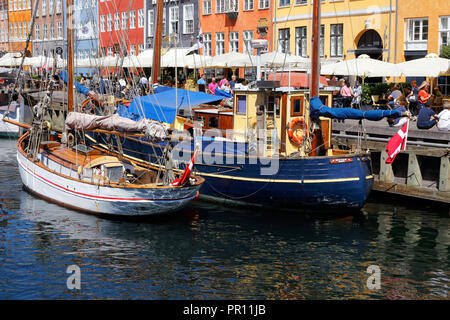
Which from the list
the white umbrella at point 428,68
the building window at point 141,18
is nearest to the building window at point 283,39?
the white umbrella at point 428,68

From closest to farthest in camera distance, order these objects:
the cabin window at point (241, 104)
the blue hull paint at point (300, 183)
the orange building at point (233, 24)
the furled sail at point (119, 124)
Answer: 1. the blue hull paint at point (300, 183)
2. the furled sail at point (119, 124)
3. the cabin window at point (241, 104)
4. the orange building at point (233, 24)

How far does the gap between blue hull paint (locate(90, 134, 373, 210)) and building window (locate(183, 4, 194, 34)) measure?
3593cm

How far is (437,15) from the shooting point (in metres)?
40.7

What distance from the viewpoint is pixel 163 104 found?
2630cm

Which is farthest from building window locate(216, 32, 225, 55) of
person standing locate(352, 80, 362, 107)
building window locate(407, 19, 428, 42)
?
person standing locate(352, 80, 362, 107)

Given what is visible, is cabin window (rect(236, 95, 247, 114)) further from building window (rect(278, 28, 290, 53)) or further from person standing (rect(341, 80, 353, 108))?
building window (rect(278, 28, 290, 53))

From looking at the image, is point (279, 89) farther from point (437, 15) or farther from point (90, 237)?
point (437, 15)

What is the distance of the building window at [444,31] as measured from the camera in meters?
40.3

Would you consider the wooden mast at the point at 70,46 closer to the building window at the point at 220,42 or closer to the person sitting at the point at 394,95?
the person sitting at the point at 394,95

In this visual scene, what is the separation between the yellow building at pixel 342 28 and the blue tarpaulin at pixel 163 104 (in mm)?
15690

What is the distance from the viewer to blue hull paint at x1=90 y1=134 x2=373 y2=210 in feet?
77.9
